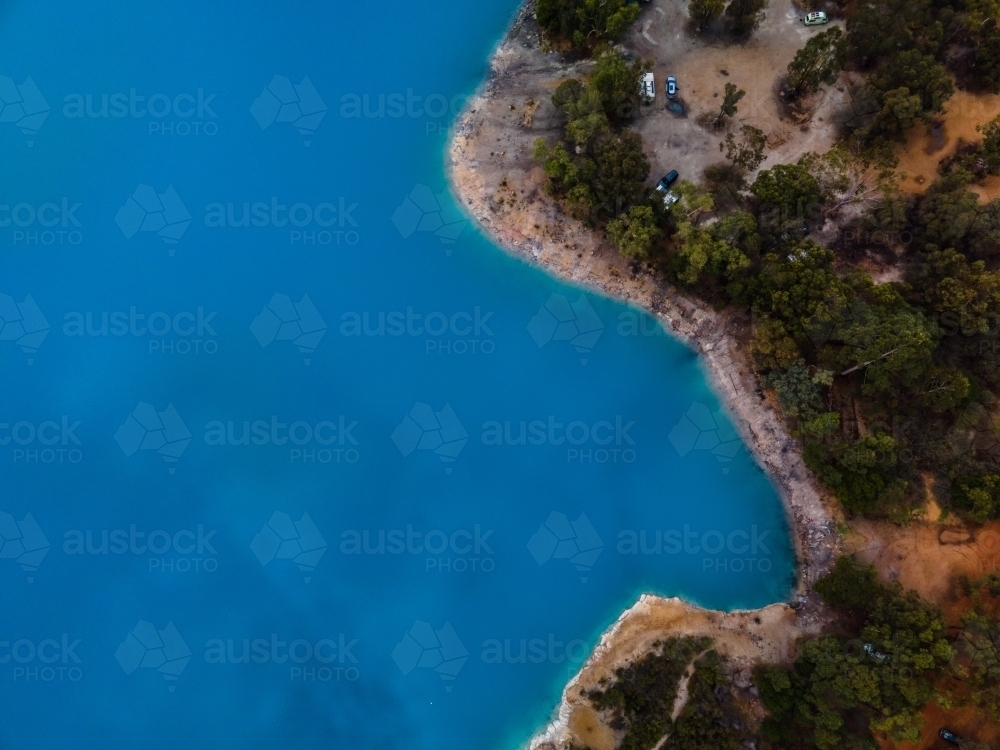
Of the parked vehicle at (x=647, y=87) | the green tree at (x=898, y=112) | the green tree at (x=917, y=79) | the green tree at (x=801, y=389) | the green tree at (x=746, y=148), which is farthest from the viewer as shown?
the parked vehicle at (x=647, y=87)

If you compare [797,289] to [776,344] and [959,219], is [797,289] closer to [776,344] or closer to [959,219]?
[776,344]

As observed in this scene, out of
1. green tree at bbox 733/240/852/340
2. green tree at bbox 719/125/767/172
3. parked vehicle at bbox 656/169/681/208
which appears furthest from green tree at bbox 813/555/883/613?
green tree at bbox 719/125/767/172

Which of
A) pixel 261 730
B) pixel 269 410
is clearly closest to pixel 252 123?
pixel 269 410

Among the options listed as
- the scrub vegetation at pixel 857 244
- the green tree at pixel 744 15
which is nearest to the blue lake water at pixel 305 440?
the scrub vegetation at pixel 857 244

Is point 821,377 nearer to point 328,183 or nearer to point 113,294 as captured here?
point 328,183

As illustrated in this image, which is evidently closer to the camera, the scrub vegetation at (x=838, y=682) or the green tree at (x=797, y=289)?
the scrub vegetation at (x=838, y=682)

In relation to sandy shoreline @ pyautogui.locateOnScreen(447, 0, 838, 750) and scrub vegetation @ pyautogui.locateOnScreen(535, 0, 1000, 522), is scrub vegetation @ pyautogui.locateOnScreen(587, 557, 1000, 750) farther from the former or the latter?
scrub vegetation @ pyautogui.locateOnScreen(535, 0, 1000, 522)

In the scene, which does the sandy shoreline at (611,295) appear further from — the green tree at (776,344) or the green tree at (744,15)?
the green tree at (744,15)
